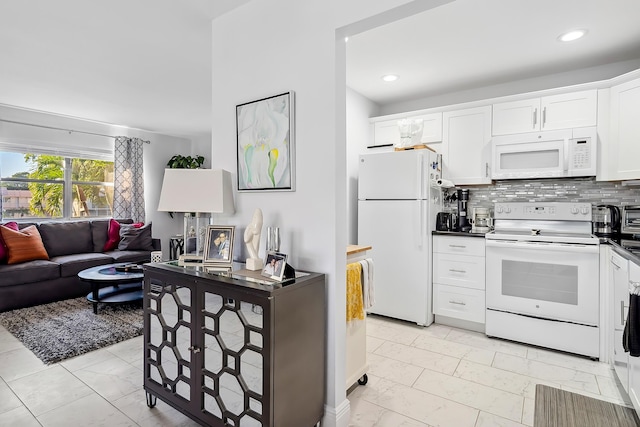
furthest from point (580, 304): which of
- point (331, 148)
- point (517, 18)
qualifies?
point (331, 148)

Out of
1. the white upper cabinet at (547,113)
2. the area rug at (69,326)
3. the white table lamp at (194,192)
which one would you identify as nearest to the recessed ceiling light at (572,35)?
the white upper cabinet at (547,113)

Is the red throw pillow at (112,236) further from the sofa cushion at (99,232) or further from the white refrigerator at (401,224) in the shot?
the white refrigerator at (401,224)

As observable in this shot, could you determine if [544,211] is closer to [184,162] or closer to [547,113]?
[547,113]

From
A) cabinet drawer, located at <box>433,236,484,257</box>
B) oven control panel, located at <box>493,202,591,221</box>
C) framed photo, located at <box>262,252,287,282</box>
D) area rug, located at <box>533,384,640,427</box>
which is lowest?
area rug, located at <box>533,384,640,427</box>

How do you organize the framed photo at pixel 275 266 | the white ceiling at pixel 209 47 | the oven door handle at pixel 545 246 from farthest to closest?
the oven door handle at pixel 545 246
the white ceiling at pixel 209 47
the framed photo at pixel 275 266

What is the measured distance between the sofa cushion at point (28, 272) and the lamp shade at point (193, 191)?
116 inches

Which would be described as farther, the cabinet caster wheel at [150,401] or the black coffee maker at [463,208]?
the black coffee maker at [463,208]

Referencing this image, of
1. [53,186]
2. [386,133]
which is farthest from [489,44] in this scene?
[53,186]

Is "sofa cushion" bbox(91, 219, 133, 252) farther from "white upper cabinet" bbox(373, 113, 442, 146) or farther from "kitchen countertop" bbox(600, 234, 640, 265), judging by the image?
"kitchen countertop" bbox(600, 234, 640, 265)

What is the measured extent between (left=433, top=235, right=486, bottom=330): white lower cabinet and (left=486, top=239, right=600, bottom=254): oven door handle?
146 millimetres

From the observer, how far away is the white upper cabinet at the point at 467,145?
11.1 ft

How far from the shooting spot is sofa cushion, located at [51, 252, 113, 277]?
399 centimetres

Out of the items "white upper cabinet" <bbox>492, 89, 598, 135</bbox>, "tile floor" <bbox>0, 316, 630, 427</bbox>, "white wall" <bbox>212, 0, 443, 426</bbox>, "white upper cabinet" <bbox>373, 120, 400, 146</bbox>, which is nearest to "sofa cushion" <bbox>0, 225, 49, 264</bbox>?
"tile floor" <bbox>0, 316, 630, 427</bbox>

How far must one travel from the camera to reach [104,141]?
5.32 meters
